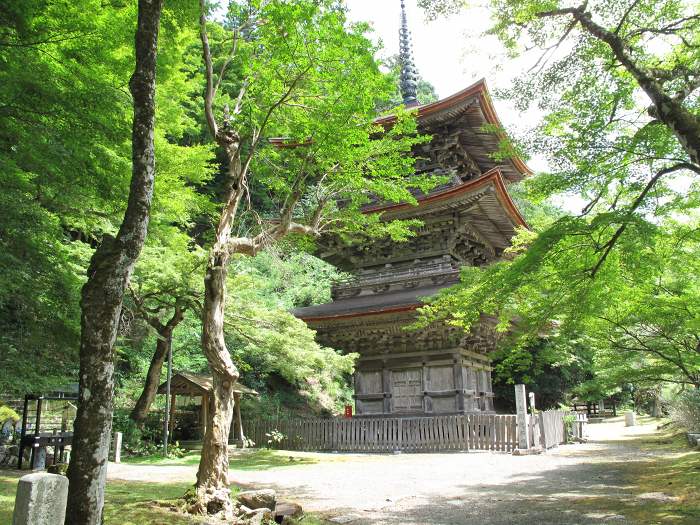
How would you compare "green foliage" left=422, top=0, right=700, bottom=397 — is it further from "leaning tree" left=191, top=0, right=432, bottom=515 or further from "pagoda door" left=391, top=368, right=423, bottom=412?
"pagoda door" left=391, top=368, right=423, bottom=412

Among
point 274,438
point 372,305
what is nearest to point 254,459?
point 274,438

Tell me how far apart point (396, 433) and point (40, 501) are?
486 inches

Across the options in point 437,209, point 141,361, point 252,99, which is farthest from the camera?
point 141,361

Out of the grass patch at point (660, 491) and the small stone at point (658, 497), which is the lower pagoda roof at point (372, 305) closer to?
the grass patch at point (660, 491)

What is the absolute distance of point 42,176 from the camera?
620 cm

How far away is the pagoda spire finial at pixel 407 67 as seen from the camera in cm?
2105

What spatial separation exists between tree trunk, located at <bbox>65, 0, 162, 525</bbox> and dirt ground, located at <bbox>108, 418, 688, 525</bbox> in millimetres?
3070

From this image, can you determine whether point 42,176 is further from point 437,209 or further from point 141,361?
point 141,361

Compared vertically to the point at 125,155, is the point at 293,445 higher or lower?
lower

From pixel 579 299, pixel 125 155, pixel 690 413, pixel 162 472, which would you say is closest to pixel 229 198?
pixel 125 155

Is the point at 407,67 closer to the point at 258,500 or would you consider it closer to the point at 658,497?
the point at 658,497

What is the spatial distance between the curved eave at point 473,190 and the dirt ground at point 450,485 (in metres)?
6.60

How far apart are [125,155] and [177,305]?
5.89 metres

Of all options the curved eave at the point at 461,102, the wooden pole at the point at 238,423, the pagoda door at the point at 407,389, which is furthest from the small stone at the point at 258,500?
the curved eave at the point at 461,102
